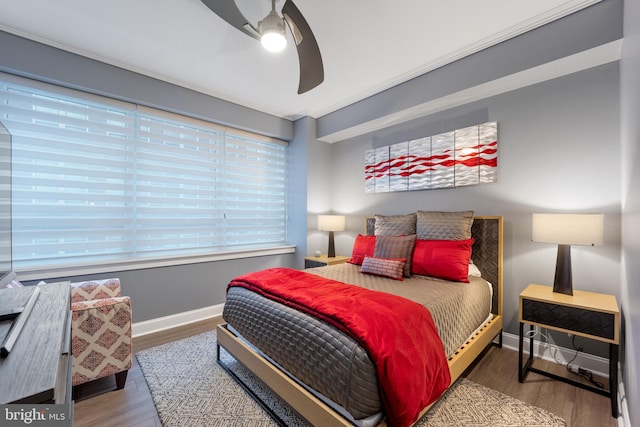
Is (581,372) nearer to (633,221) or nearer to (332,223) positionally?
(633,221)

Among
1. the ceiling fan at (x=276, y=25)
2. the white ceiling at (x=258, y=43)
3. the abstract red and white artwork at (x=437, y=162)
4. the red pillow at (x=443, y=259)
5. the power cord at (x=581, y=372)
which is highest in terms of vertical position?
the white ceiling at (x=258, y=43)

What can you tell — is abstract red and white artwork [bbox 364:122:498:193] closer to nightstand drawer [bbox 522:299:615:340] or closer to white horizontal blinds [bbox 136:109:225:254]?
nightstand drawer [bbox 522:299:615:340]

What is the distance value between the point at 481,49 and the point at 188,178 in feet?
10.9

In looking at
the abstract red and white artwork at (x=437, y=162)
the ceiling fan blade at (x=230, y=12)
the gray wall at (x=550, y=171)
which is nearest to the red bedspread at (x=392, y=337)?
the gray wall at (x=550, y=171)

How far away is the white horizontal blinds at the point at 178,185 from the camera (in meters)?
3.01

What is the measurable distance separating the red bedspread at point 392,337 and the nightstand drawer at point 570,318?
3.22 feet

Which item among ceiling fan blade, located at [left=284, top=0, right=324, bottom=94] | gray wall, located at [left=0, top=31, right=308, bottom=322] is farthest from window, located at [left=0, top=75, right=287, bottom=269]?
ceiling fan blade, located at [left=284, top=0, right=324, bottom=94]

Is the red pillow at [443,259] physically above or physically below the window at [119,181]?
below

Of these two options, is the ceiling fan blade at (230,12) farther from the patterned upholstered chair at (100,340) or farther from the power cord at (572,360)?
the power cord at (572,360)

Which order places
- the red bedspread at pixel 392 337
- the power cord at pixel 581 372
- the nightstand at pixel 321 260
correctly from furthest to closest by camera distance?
the nightstand at pixel 321 260 → the power cord at pixel 581 372 → the red bedspread at pixel 392 337

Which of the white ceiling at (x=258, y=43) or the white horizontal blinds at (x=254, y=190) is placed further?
the white horizontal blinds at (x=254, y=190)

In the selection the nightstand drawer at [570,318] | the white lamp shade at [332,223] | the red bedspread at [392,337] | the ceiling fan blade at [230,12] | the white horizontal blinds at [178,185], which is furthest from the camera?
the white lamp shade at [332,223]

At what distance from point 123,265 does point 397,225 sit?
9.47ft

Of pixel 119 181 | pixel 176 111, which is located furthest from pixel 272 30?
pixel 119 181
